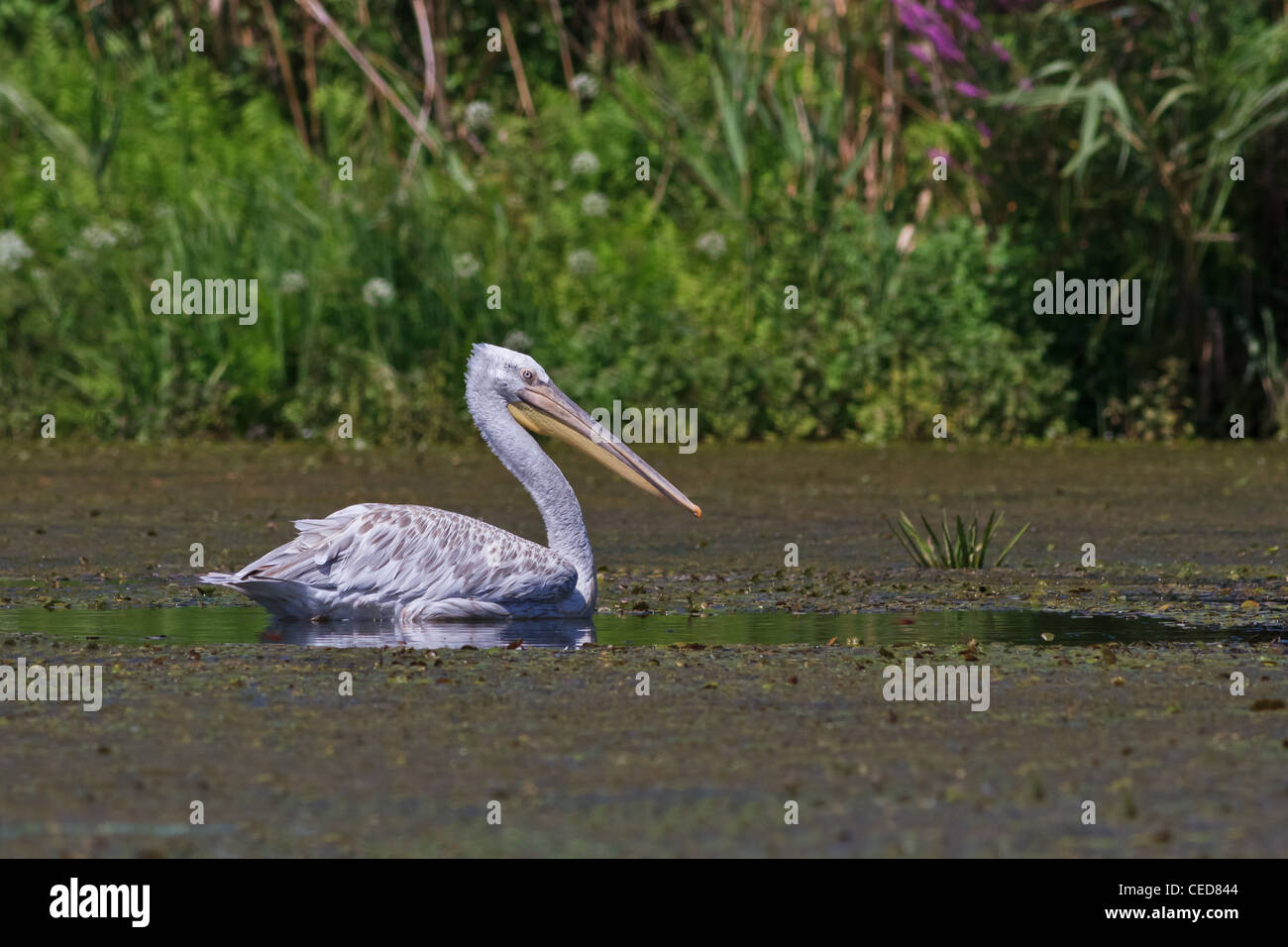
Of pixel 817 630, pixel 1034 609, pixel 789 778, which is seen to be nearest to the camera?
pixel 789 778

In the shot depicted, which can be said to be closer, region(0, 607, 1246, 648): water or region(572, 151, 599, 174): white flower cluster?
region(0, 607, 1246, 648): water

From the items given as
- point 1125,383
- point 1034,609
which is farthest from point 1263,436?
point 1034,609

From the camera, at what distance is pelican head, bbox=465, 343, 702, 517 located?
8.88 m

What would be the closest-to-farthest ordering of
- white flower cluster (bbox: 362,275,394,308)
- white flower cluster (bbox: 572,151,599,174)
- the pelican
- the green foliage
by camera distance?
the pelican, the green foliage, white flower cluster (bbox: 362,275,394,308), white flower cluster (bbox: 572,151,599,174)

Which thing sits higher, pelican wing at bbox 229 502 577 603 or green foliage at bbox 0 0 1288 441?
green foliage at bbox 0 0 1288 441

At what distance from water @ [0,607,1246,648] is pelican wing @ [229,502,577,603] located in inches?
5.5

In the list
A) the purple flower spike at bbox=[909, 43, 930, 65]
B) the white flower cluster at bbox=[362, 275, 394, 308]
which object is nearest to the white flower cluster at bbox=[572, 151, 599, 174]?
the white flower cluster at bbox=[362, 275, 394, 308]

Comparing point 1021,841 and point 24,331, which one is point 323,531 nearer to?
point 1021,841

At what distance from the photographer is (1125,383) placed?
51.9 feet

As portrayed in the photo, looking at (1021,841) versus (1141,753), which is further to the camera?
(1141,753)

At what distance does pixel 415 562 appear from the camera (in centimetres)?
809

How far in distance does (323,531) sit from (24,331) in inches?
340

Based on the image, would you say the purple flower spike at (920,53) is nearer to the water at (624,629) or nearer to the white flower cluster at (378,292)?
the white flower cluster at (378,292)

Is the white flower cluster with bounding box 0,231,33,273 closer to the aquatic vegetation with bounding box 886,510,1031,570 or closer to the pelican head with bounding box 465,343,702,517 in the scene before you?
the pelican head with bounding box 465,343,702,517
